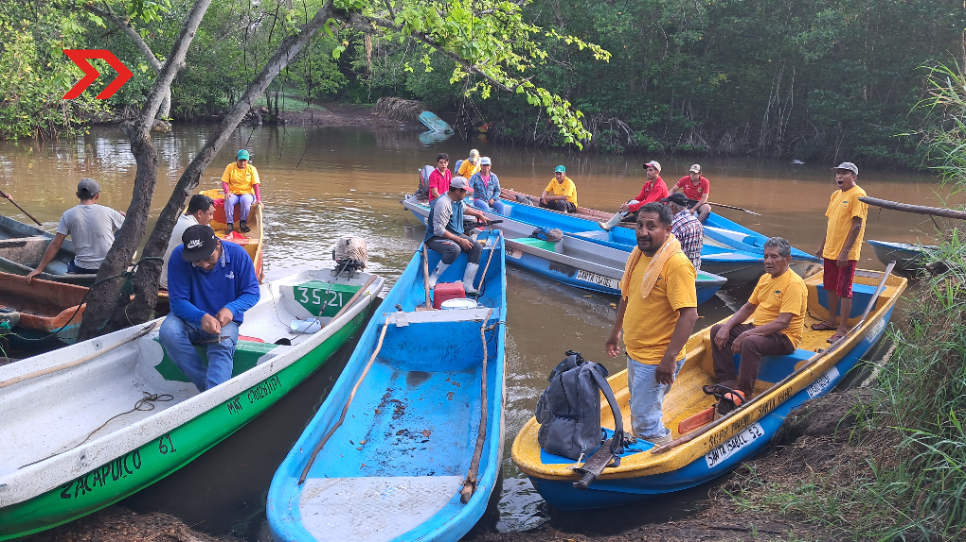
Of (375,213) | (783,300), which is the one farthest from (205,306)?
(375,213)

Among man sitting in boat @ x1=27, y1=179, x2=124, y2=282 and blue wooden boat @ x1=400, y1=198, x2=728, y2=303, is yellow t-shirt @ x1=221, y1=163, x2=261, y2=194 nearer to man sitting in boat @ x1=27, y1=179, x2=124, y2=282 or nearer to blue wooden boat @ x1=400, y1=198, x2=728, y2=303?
man sitting in boat @ x1=27, y1=179, x2=124, y2=282

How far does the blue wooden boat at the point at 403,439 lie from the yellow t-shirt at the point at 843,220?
343 cm

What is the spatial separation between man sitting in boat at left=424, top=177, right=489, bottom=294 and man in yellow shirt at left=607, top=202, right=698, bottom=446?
13.2ft

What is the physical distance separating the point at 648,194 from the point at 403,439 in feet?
Result: 24.4

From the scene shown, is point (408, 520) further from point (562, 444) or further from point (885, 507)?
point (885, 507)

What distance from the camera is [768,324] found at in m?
Answer: 5.54

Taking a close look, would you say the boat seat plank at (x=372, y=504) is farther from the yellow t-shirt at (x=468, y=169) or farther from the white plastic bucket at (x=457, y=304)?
the yellow t-shirt at (x=468, y=169)

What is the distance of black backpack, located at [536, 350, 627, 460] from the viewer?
4.20 meters

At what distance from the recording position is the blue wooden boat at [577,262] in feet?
29.9

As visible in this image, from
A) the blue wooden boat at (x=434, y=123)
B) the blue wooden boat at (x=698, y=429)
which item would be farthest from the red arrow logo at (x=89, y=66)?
the blue wooden boat at (x=434, y=123)

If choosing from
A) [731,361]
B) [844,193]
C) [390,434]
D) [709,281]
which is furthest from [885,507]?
[709,281]

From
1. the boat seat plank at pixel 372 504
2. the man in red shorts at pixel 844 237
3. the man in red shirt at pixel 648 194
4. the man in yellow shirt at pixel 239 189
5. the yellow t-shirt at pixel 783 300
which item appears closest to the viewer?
the boat seat plank at pixel 372 504

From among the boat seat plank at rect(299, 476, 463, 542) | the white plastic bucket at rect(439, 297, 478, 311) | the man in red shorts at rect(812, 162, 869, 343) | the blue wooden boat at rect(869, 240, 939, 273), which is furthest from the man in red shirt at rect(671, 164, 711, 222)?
the boat seat plank at rect(299, 476, 463, 542)

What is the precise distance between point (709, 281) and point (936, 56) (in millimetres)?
22047
